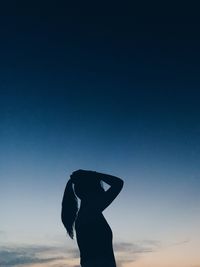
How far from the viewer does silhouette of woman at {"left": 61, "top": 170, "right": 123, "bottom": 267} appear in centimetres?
540

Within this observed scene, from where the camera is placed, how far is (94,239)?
5480 millimetres

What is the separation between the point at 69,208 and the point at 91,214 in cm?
37

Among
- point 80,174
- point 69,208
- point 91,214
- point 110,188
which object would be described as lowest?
point 91,214

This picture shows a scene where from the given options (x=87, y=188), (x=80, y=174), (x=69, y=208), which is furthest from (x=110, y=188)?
(x=69, y=208)

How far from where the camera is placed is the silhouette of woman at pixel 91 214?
5402 millimetres

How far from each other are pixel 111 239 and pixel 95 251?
0.26 m

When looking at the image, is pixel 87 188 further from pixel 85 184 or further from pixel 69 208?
pixel 69 208

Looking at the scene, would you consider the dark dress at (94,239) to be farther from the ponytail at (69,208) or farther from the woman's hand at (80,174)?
the woman's hand at (80,174)

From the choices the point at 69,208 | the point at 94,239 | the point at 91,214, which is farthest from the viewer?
the point at 69,208

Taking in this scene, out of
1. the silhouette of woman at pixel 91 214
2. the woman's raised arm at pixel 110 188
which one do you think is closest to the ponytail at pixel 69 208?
the silhouette of woman at pixel 91 214

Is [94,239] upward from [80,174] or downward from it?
downward

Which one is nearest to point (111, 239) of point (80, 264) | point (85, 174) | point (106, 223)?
point (106, 223)

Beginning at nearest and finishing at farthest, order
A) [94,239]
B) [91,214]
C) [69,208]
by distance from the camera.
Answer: [94,239] < [91,214] < [69,208]

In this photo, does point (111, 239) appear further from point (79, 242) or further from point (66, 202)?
point (66, 202)
